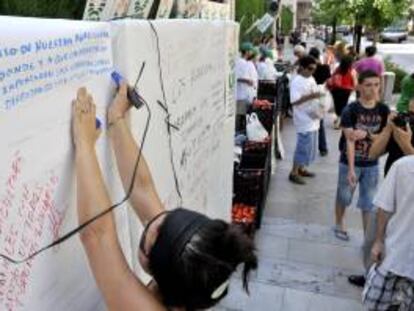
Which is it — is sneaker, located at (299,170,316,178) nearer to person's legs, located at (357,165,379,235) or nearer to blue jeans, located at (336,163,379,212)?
blue jeans, located at (336,163,379,212)

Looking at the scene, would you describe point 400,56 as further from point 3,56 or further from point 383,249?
point 3,56

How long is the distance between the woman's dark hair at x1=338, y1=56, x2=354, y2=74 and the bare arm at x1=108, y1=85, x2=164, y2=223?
7953mm

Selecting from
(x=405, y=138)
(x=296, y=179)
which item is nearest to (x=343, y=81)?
(x=296, y=179)

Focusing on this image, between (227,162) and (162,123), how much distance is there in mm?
1794

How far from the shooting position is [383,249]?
3.35 meters

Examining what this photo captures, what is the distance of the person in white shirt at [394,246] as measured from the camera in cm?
311

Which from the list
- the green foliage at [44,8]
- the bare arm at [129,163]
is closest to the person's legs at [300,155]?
the green foliage at [44,8]

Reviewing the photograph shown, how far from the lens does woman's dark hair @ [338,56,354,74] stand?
9516 millimetres

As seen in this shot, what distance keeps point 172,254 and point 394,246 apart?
213 cm

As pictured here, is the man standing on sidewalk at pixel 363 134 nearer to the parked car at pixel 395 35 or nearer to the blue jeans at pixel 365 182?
the blue jeans at pixel 365 182

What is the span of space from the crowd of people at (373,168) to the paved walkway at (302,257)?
0.19m

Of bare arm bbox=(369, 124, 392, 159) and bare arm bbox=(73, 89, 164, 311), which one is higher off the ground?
bare arm bbox=(73, 89, 164, 311)

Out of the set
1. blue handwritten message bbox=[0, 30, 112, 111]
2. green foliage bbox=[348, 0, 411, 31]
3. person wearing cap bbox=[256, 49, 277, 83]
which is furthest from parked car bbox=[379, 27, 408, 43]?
blue handwritten message bbox=[0, 30, 112, 111]

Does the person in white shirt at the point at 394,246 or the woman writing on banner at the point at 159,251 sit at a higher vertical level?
the woman writing on banner at the point at 159,251
